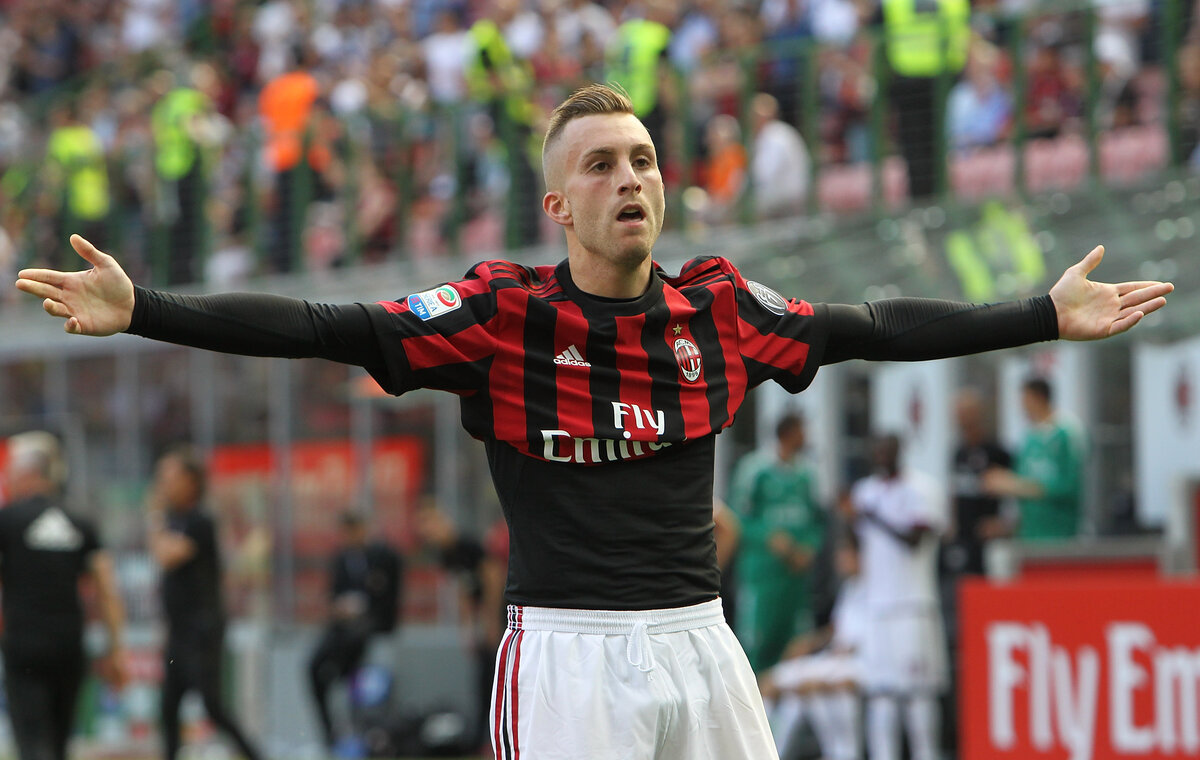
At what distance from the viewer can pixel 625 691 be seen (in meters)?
4.02

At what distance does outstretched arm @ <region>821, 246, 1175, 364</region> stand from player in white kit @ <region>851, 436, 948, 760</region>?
21.6 feet

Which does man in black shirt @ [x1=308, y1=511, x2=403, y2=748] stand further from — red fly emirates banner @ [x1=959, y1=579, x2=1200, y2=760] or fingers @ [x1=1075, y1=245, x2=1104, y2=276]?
fingers @ [x1=1075, y1=245, x2=1104, y2=276]

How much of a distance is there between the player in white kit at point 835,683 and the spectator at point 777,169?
3.13 m

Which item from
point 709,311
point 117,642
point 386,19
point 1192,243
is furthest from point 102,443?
point 709,311

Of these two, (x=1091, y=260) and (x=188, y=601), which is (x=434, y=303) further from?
(x=188, y=601)

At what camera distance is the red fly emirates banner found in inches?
319

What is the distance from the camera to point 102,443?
18.0m

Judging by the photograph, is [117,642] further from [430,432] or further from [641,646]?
[641,646]

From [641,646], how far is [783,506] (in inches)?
307

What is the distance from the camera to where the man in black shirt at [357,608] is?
14.7m

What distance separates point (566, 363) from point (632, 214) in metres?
0.39

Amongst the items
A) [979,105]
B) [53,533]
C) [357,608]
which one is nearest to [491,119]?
[357,608]

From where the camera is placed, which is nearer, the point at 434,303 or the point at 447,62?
the point at 434,303

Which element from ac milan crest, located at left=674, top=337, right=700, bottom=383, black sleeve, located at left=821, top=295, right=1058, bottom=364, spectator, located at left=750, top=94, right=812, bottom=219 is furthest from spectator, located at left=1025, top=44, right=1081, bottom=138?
ac milan crest, located at left=674, top=337, right=700, bottom=383
